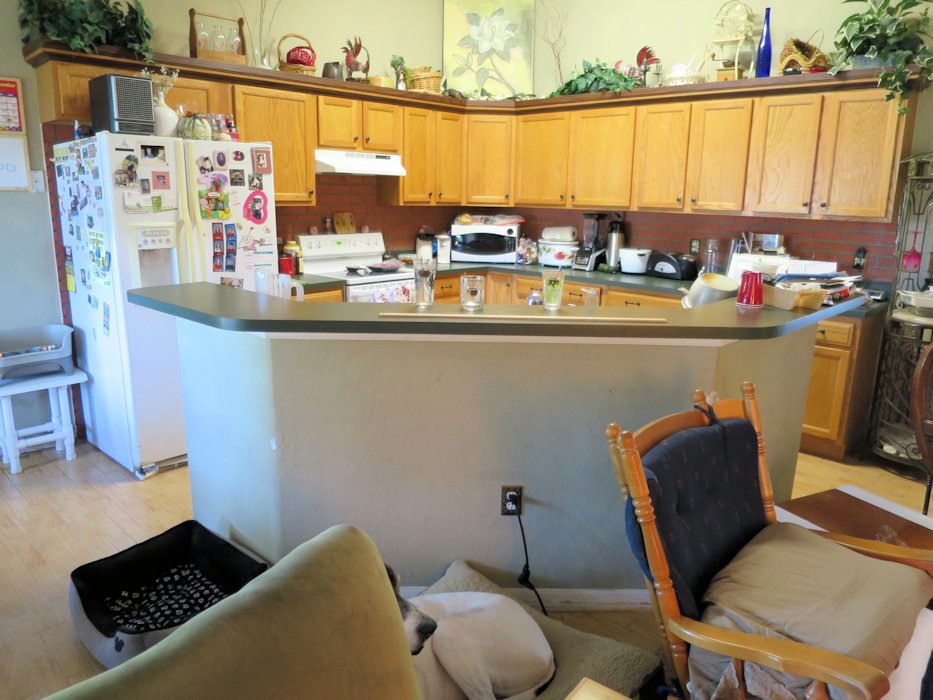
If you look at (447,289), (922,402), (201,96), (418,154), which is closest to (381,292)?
(447,289)

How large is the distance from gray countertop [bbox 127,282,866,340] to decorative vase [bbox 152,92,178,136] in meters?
1.63

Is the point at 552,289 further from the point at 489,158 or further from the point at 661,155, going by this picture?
the point at 489,158

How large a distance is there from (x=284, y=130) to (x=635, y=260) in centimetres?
250

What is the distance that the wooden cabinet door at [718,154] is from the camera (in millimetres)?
4164

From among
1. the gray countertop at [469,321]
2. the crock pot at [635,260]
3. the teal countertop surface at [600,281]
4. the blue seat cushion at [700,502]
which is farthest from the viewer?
the crock pot at [635,260]

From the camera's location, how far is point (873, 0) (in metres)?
3.75

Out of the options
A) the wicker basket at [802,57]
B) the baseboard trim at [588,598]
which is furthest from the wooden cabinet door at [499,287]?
the baseboard trim at [588,598]

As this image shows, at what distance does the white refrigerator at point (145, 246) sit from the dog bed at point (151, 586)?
1.12 meters

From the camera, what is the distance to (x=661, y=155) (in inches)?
178

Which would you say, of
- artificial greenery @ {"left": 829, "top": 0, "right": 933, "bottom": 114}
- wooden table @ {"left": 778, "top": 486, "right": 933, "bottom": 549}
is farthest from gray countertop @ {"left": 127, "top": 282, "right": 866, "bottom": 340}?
artificial greenery @ {"left": 829, "top": 0, "right": 933, "bottom": 114}

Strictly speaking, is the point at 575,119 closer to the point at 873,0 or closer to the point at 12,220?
the point at 873,0

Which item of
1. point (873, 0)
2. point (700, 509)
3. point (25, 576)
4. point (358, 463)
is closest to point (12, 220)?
→ point (25, 576)

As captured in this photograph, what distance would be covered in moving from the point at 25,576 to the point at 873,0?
16.4ft

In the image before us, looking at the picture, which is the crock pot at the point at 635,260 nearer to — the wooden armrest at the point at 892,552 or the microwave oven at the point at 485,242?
the microwave oven at the point at 485,242
